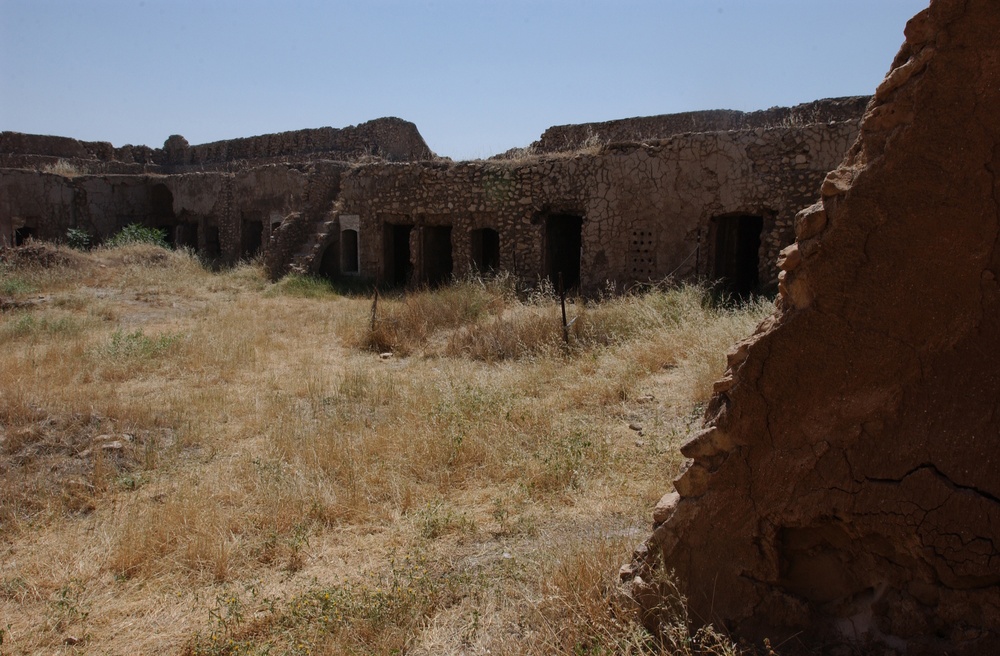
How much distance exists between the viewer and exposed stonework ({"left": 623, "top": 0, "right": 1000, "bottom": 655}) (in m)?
2.18

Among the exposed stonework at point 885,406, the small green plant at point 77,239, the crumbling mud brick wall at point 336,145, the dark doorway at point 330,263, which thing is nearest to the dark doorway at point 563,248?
the dark doorway at point 330,263

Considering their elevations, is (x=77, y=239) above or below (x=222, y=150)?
below

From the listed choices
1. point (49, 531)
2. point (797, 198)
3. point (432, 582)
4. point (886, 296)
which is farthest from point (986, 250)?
point (797, 198)

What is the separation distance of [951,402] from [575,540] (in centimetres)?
188

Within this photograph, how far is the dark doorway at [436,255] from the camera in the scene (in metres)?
14.4

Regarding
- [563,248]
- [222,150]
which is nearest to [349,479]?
[563,248]

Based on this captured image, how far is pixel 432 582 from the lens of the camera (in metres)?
3.57

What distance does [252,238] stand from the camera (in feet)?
63.2

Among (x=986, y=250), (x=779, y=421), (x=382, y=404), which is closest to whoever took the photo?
(x=986, y=250)

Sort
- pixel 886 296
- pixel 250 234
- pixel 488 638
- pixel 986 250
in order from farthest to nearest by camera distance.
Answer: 1. pixel 250 234
2. pixel 488 638
3. pixel 886 296
4. pixel 986 250

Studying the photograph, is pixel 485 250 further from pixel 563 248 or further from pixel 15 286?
pixel 15 286

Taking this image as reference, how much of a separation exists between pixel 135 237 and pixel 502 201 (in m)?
11.3

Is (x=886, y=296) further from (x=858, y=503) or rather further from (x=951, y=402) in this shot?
(x=858, y=503)

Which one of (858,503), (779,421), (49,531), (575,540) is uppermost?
(779,421)
